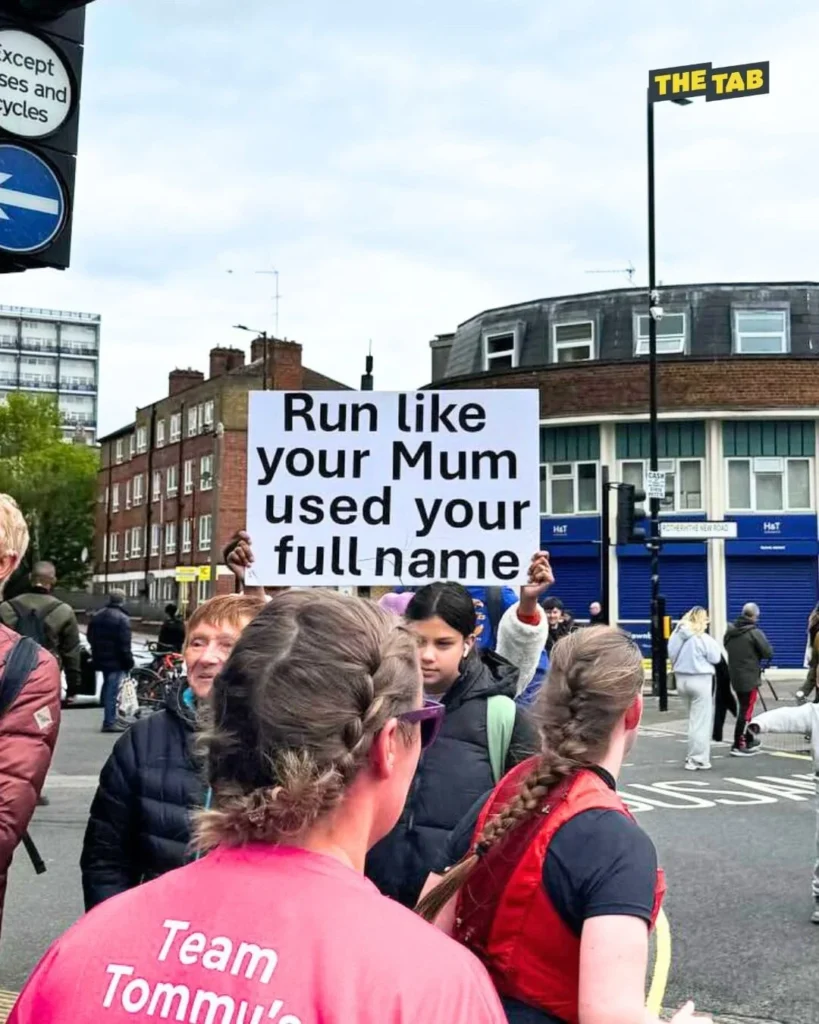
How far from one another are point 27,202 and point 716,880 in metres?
5.97

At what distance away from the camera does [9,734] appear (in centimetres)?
330

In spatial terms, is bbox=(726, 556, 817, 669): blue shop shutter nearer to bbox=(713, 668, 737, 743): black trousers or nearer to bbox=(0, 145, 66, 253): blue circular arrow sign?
bbox=(713, 668, 737, 743): black trousers

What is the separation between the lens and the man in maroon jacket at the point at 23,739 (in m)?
3.27

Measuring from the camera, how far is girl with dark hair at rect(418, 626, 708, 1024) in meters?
2.23

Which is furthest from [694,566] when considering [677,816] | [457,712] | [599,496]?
[457,712]

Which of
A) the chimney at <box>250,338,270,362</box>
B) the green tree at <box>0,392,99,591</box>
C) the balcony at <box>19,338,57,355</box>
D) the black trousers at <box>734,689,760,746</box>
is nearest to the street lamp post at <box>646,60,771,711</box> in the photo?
the black trousers at <box>734,689,760,746</box>

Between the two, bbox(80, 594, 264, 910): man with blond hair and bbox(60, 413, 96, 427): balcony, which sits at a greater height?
bbox(60, 413, 96, 427): balcony

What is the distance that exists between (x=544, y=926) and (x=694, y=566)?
104 ft

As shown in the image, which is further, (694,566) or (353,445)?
(694,566)

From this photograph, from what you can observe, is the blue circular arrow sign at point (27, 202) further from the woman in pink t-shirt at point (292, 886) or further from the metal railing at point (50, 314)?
the metal railing at point (50, 314)

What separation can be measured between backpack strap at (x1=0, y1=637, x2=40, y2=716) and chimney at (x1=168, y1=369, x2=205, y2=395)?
197ft

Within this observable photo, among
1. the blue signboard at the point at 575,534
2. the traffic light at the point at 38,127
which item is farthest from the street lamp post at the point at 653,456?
the traffic light at the point at 38,127

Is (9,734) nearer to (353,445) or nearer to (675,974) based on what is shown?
(353,445)

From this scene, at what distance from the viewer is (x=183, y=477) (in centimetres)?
6134
